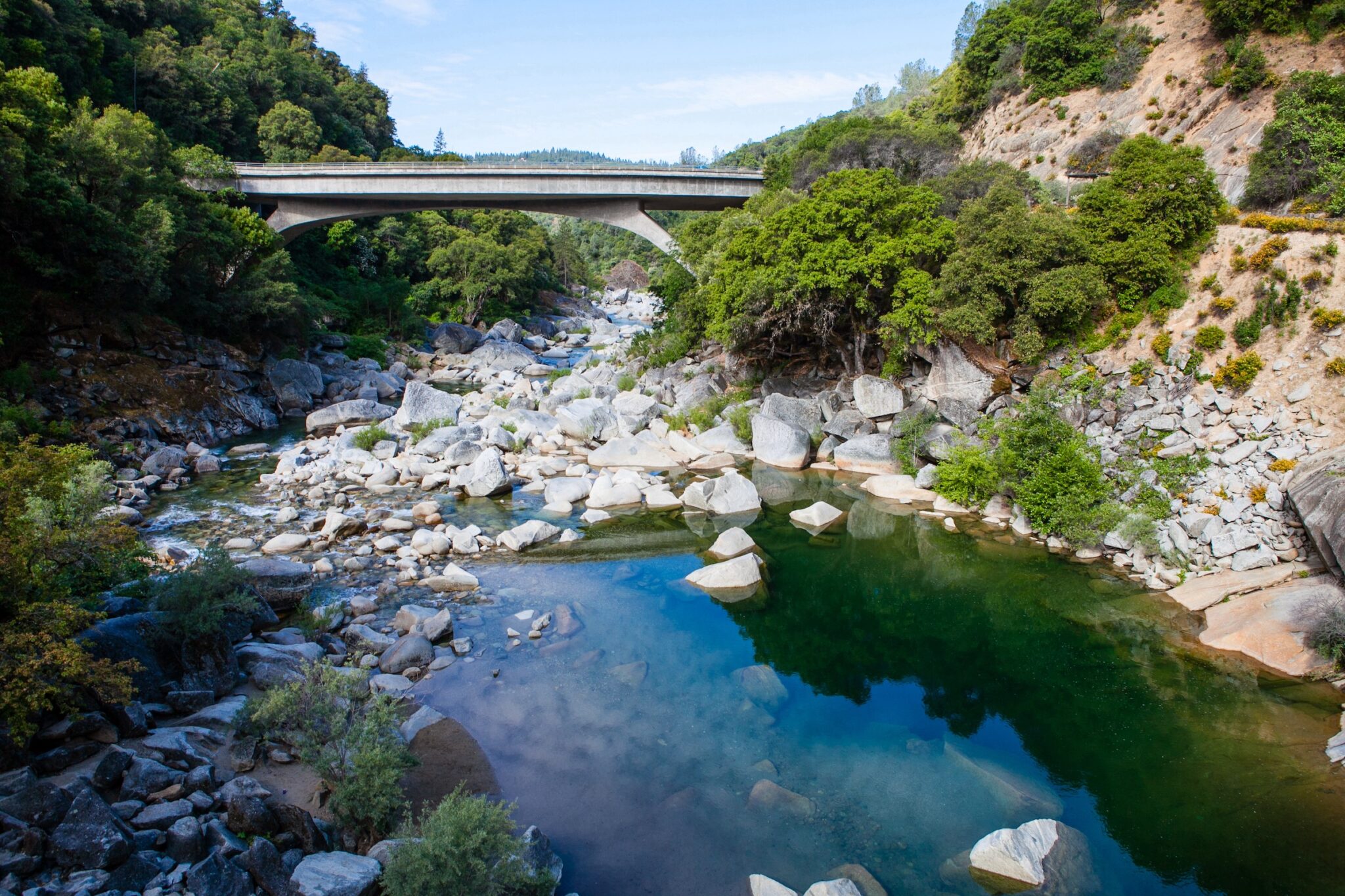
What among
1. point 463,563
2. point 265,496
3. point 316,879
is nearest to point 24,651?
point 316,879

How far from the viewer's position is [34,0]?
32.2m

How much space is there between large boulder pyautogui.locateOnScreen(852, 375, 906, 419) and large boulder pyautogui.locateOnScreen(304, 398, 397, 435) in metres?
17.7

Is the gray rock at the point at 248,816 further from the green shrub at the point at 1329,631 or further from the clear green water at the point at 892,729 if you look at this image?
the green shrub at the point at 1329,631

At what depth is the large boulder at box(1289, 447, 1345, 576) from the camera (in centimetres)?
1199

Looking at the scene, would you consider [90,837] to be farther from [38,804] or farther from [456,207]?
[456,207]

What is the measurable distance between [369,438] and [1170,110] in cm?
3715

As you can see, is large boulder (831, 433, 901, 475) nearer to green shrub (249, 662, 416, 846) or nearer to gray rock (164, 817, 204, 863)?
green shrub (249, 662, 416, 846)

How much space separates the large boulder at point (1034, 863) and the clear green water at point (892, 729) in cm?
25

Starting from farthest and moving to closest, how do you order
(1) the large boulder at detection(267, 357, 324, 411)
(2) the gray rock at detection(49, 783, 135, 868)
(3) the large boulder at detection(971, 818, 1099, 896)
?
(1) the large boulder at detection(267, 357, 324, 411)
(3) the large boulder at detection(971, 818, 1099, 896)
(2) the gray rock at detection(49, 783, 135, 868)

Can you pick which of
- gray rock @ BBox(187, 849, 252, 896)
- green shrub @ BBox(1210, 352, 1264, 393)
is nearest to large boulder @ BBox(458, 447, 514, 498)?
gray rock @ BBox(187, 849, 252, 896)

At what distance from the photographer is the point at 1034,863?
303 inches

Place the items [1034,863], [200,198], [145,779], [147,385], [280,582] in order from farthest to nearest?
1. [200,198]
2. [147,385]
3. [280,582]
4. [1034,863]
5. [145,779]

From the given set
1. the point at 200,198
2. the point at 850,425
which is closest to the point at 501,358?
the point at 200,198

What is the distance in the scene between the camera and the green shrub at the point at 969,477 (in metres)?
18.6
